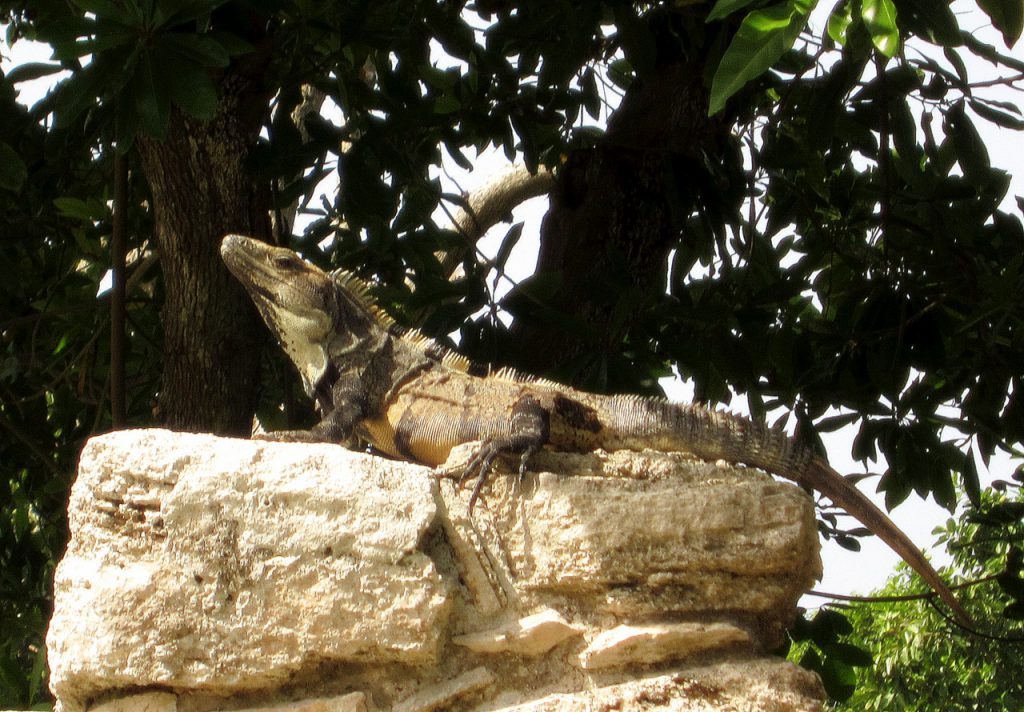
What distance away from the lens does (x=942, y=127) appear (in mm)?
5242

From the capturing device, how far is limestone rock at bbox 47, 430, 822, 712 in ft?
10.4

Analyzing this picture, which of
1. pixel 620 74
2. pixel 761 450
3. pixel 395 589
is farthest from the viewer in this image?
pixel 620 74

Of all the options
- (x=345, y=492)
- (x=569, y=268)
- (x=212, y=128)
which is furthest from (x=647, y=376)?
(x=345, y=492)

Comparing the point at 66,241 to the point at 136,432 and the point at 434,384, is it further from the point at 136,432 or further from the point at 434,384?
the point at 136,432

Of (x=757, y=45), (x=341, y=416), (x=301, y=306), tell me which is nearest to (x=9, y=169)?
(x=301, y=306)

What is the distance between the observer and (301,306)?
4.70 metres

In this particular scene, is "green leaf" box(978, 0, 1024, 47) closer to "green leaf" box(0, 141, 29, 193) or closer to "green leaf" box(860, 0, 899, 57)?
"green leaf" box(860, 0, 899, 57)

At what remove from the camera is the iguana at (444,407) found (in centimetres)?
382

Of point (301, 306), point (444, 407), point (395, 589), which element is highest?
point (301, 306)

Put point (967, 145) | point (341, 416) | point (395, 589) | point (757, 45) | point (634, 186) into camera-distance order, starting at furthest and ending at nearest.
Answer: point (634, 186) < point (967, 145) < point (341, 416) < point (395, 589) < point (757, 45)

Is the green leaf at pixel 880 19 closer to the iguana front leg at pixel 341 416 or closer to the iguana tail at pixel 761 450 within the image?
the iguana tail at pixel 761 450

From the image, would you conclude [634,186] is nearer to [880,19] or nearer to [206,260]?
[206,260]

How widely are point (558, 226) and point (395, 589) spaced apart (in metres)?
3.17

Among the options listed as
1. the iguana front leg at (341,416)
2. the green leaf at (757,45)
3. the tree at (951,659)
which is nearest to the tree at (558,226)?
the iguana front leg at (341,416)
